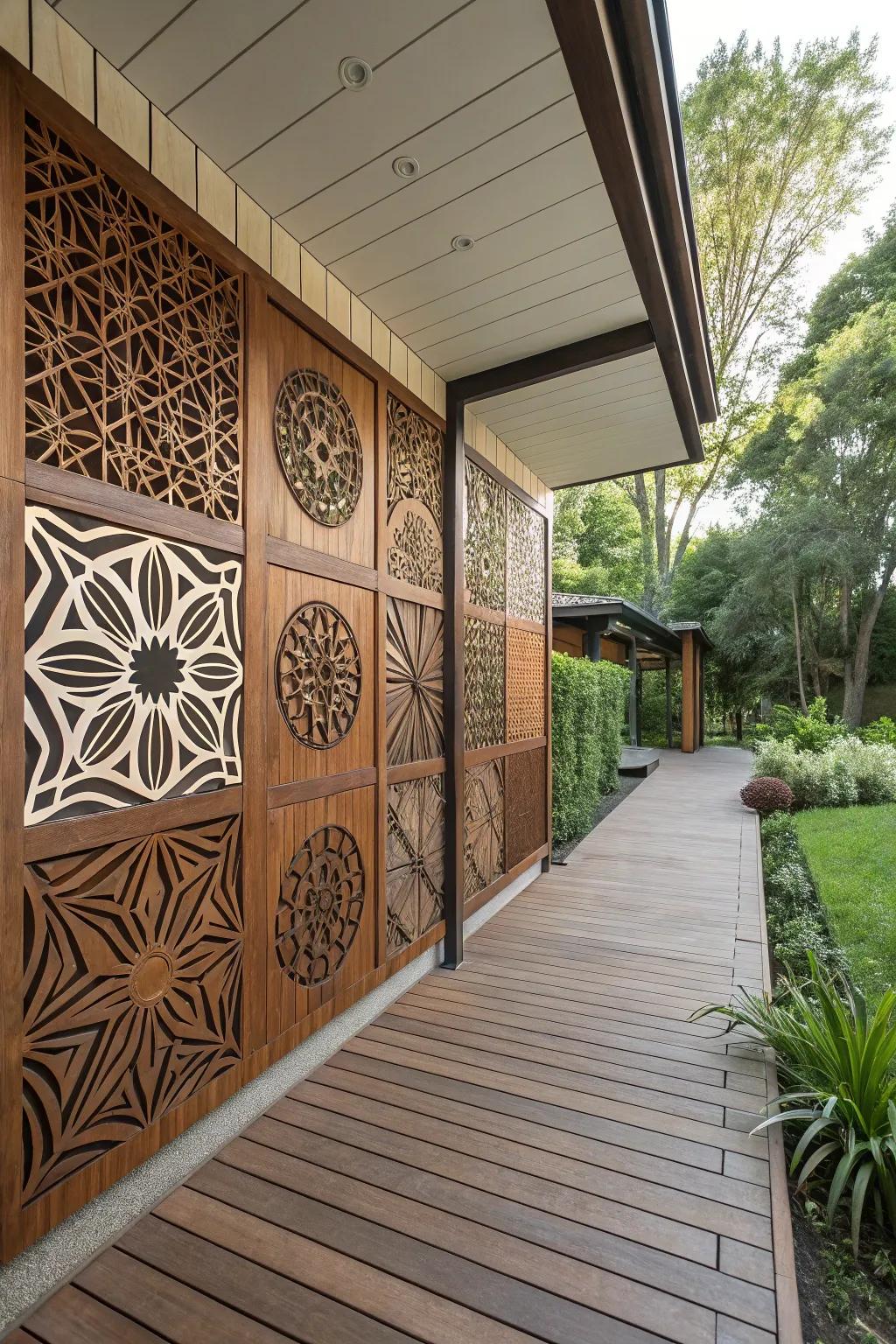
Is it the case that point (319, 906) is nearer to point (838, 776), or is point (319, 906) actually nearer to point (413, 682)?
A: point (413, 682)

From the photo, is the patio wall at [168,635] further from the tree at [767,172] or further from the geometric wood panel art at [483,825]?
the tree at [767,172]

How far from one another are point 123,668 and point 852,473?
15.9 meters

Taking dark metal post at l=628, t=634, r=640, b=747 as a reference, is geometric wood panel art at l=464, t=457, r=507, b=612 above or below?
above

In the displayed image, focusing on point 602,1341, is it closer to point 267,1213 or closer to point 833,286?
point 267,1213

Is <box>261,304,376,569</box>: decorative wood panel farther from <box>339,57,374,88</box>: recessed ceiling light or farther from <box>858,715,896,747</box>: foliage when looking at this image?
<box>858,715,896,747</box>: foliage

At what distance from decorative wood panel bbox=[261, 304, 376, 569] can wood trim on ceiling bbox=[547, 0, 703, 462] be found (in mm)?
1102

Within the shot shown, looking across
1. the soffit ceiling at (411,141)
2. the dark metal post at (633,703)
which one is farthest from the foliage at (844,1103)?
the dark metal post at (633,703)

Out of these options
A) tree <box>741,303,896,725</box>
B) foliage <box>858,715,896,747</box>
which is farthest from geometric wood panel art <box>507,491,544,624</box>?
tree <box>741,303,896,725</box>

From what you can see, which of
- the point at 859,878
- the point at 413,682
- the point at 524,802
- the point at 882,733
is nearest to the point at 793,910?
the point at 859,878

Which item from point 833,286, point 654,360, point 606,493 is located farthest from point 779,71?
point 654,360

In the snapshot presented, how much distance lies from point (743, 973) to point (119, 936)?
2843 mm

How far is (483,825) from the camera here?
12.7 feet

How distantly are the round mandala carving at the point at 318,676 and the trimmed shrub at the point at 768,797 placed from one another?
20.5 feet

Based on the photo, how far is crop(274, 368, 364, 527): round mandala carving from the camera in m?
2.24
